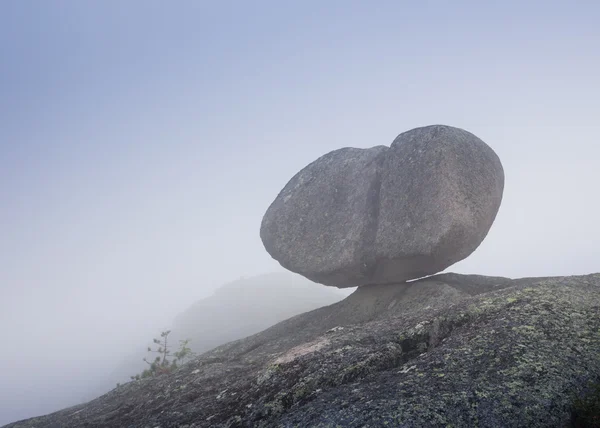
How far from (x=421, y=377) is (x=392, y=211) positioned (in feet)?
43.1

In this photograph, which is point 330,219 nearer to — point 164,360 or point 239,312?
point 164,360

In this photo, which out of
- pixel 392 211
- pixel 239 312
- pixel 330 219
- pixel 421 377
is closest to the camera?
pixel 421 377

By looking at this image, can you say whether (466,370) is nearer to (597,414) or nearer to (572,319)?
(597,414)

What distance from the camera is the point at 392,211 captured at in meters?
19.2

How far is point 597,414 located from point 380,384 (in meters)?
3.18

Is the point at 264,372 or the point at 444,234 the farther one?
the point at 444,234

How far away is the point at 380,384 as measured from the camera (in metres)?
6.80

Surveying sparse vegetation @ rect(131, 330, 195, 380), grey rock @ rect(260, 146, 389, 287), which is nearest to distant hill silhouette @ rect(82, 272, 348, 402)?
sparse vegetation @ rect(131, 330, 195, 380)

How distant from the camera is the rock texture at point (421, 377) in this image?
5.73 metres

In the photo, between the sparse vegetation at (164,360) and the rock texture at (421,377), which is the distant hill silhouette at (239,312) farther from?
the rock texture at (421,377)

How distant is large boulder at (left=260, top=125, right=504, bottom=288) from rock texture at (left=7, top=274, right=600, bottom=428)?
7241 mm

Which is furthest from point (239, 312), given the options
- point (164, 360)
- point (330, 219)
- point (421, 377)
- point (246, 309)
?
point (421, 377)

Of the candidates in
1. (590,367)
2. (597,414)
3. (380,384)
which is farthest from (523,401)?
(380,384)

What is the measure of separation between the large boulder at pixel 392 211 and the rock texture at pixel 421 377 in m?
7.24
